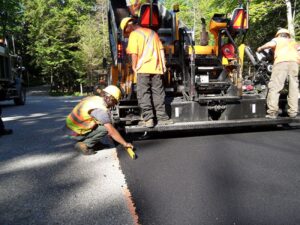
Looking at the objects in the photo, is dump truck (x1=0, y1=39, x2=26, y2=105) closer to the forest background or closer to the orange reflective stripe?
the orange reflective stripe

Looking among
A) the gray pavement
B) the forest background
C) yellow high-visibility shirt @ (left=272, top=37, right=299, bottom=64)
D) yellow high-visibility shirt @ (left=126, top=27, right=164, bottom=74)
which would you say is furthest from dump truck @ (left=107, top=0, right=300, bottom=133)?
the forest background

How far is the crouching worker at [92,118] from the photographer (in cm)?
440

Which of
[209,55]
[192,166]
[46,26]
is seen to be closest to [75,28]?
[46,26]

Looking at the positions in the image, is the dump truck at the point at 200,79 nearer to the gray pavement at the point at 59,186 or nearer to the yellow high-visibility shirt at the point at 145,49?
the yellow high-visibility shirt at the point at 145,49

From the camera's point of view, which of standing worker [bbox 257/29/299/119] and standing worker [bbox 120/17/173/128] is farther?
standing worker [bbox 257/29/299/119]

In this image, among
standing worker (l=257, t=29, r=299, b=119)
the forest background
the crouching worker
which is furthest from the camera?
the forest background

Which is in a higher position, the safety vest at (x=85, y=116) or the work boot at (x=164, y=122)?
the safety vest at (x=85, y=116)

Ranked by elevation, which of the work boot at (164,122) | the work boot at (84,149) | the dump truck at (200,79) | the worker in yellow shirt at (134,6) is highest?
the worker in yellow shirt at (134,6)

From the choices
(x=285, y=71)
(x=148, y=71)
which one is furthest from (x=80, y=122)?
(x=285, y=71)

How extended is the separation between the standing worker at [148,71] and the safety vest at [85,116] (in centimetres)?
76

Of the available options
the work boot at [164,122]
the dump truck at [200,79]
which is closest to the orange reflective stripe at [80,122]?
the dump truck at [200,79]

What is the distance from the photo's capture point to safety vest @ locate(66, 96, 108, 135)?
4.49 m

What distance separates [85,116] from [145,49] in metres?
1.38

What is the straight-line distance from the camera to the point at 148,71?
502 centimetres
